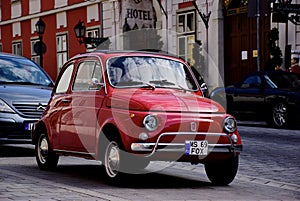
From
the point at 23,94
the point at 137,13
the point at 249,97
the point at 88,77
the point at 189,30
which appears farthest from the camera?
the point at 137,13

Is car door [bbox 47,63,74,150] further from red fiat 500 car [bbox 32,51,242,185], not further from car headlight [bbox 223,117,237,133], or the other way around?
car headlight [bbox 223,117,237,133]

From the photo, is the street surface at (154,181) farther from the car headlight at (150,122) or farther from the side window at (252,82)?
the side window at (252,82)

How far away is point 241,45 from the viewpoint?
31531 millimetres

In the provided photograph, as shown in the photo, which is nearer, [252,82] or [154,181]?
[154,181]

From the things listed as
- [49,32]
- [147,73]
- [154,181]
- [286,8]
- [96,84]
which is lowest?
[154,181]

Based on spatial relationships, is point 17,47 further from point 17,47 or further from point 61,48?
point 61,48

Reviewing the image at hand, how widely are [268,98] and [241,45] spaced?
11030mm

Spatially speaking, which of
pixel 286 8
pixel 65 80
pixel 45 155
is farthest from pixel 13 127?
pixel 286 8

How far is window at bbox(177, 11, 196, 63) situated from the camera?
3291 centimetres

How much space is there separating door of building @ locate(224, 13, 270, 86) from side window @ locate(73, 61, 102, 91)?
20.2 m

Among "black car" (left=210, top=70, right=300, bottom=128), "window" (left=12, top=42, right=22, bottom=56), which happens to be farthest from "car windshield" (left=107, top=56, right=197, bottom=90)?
"window" (left=12, top=42, right=22, bottom=56)

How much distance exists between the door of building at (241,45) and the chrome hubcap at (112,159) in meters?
21.5

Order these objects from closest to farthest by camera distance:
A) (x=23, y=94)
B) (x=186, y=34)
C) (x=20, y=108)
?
1. (x=20, y=108)
2. (x=23, y=94)
3. (x=186, y=34)

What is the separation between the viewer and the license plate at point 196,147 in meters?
8.71
